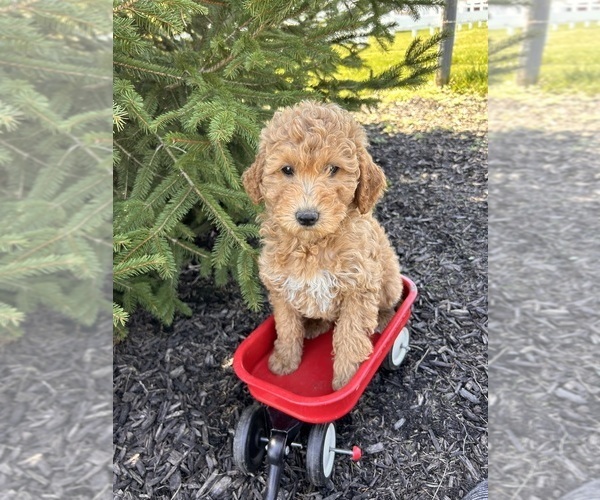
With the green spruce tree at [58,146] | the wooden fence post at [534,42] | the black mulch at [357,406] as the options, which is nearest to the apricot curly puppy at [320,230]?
the black mulch at [357,406]

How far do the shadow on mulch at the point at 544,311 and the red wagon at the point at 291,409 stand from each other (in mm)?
1210

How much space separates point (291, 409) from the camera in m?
2.42

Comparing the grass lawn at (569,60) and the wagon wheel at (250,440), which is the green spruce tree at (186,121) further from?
the grass lawn at (569,60)

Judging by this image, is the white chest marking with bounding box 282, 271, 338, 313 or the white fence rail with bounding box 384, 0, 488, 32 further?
the white fence rail with bounding box 384, 0, 488, 32

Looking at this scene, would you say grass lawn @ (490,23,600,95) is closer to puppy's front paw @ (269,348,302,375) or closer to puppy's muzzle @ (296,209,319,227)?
puppy's muzzle @ (296,209,319,227)

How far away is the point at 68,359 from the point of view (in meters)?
1.31

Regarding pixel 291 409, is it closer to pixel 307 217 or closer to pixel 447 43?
pixel 307 217

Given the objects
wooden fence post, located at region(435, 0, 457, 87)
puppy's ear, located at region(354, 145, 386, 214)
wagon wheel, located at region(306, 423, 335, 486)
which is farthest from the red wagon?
wooden fence post, located at region(435, 0, 457, 87)

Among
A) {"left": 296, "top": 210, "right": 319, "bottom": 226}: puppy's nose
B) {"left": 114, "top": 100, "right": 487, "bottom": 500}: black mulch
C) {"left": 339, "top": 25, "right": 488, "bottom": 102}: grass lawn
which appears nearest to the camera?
{"left": 296, "top": 210, "right": 319, "bottom": 226}: puppy's nose

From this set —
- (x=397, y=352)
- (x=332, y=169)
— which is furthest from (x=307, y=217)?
(x=397, y=352)

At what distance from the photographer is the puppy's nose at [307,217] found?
2256 millimetres

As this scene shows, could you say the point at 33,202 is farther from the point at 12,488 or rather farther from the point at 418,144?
the point at 418,144

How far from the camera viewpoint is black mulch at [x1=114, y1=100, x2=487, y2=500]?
8.53 feet

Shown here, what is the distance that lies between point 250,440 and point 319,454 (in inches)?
14.8
